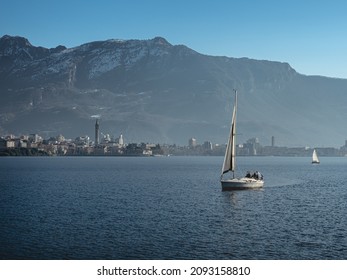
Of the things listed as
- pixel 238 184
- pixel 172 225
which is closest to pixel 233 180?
pixel 238 184

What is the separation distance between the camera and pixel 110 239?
53.6 meters

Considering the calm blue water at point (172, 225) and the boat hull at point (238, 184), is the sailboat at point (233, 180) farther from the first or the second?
the calm blue water at point (172, 225)

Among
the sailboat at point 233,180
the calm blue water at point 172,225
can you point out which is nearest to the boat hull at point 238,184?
the sailboat at point 233,180

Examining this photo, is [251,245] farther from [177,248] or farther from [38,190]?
[38,190]

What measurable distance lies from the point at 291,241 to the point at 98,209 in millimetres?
31807

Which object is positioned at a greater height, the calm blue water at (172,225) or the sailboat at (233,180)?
the sailboat at (233,180)

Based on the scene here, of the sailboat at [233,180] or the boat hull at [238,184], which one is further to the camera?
the sailboat at [233,180]

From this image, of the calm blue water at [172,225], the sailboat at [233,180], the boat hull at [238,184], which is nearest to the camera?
the calm blue water at [172,225]

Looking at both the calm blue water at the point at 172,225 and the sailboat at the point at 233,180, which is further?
the sailboat at the point at 233,180

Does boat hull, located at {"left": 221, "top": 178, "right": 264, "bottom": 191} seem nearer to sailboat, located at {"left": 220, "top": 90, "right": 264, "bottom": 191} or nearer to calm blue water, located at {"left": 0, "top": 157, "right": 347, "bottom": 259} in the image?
sailboat, located at {"left": 220, "top": 90, "right": 264, "bottom": 191}

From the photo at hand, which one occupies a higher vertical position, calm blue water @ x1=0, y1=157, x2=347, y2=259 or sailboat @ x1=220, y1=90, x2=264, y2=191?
sailboat @ x1=220, y1=90, x2=264, y2=191

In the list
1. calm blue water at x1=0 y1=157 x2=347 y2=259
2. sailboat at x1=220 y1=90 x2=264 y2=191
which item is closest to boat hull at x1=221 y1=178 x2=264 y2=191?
sailboat at x1=220 y1=90 x2=264 y2=191

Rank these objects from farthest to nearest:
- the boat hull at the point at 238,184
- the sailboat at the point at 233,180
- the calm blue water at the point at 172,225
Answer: the sailboat at the point at 233,180 → the boat hull at the point at 238,184 → the calm blue water at the point at 172,225
